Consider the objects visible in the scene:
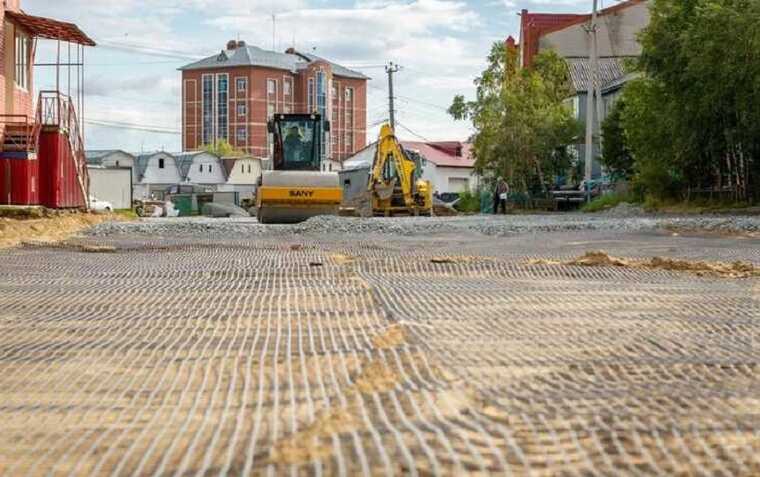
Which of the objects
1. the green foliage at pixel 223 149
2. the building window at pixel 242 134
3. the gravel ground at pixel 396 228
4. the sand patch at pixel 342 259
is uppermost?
the building window at pixel 242 134

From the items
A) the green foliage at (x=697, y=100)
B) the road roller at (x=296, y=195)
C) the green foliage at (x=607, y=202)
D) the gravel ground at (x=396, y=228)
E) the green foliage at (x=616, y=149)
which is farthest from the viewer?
the green foliage at (x=616, y=149)

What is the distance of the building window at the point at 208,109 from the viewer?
101 m

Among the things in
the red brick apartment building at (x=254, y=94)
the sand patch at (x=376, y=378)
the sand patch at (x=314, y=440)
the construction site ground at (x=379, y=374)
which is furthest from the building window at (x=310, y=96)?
the sand patch at (x=314, y=440)

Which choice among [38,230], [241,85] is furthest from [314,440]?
[241,85]

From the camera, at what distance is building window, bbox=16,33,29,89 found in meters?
20.5

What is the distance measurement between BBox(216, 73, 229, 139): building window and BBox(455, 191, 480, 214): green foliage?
5410 cm

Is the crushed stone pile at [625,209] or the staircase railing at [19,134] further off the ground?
the staircase railing at [19,134]

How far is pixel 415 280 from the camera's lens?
270 inches

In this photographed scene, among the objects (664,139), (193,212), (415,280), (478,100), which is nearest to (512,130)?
(478,100)

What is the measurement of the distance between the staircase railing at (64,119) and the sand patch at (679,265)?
44.8 ft

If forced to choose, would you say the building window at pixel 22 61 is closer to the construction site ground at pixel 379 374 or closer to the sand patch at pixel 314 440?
the construction site ground at pixel 379 374

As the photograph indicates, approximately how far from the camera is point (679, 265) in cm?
821

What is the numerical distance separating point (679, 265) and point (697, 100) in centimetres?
1905

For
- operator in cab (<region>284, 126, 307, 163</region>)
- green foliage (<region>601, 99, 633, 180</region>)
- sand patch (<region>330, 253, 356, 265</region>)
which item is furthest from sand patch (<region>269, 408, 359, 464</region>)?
green foliage (<region>601, 99, 633, 180</region>)
